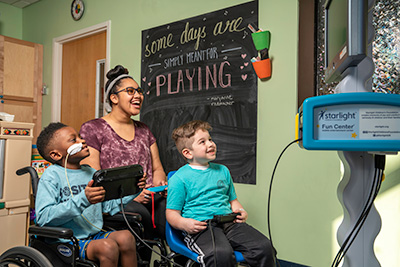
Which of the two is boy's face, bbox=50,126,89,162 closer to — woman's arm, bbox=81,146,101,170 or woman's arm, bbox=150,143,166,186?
woman's arm, bbox=81,146,101,170

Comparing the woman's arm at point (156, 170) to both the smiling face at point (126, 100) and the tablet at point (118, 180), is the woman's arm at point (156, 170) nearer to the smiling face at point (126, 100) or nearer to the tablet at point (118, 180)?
the smiling face at point (126, 100)

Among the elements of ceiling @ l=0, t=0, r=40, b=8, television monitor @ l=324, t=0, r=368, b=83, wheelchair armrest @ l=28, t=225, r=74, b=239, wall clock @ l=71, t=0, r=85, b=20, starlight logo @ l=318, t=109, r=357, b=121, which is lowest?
wheelchair armrest @ l=28, t=225, r=74, b=239

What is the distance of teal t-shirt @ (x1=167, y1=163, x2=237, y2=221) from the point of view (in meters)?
1.51

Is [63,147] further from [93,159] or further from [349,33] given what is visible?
[349,33]

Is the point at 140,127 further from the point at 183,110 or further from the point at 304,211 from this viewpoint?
the point at 304,211

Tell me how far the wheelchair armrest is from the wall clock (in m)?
2.72

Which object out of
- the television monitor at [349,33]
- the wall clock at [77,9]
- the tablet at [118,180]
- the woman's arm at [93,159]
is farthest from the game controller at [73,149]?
the wall clock at [77,9]

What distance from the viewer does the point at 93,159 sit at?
194 cm

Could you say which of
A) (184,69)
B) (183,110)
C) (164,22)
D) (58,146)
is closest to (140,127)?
(183,110)

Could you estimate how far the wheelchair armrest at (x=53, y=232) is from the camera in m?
1.19

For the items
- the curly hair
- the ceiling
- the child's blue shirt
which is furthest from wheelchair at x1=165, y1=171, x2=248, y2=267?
the ceiling

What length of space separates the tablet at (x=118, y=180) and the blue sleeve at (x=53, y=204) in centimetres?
8

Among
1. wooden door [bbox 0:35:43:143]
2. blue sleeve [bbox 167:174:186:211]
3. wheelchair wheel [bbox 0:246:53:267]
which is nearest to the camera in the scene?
wheelchair wheel [bbox 0:246:53:267]

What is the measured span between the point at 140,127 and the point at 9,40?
2.28m
